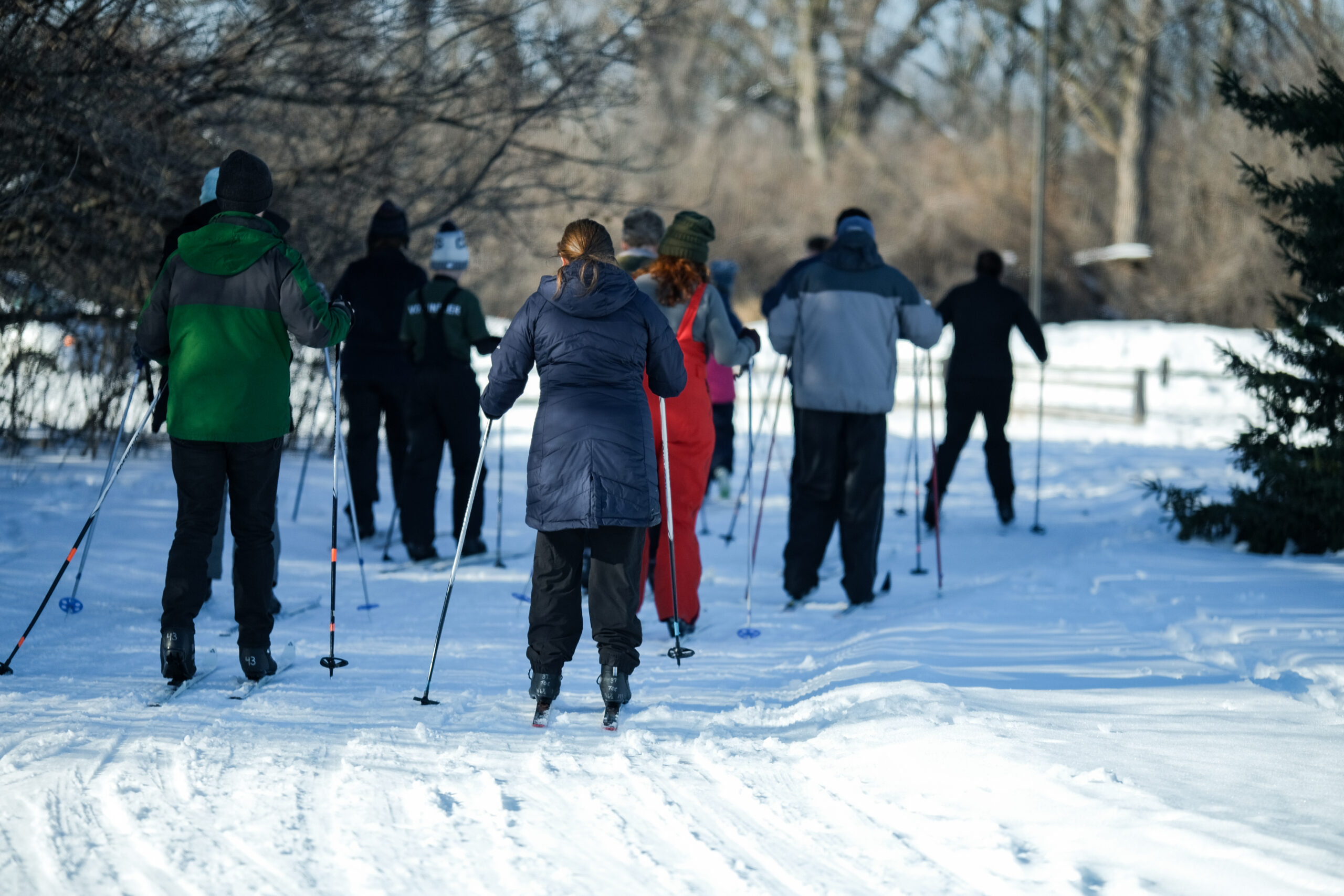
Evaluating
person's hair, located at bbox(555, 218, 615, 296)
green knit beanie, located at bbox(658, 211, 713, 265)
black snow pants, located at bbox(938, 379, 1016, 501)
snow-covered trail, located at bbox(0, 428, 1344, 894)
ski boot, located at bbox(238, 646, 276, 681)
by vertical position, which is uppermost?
green knit beanie, located at bbox(658, 211, 713, 265)

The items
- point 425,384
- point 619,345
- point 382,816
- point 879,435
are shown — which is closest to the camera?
point 382,816

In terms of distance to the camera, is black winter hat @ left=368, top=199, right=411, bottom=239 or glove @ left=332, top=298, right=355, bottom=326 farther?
black winter hat @ left=368, top=199, right=411, bottom=239

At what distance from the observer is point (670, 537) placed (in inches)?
207

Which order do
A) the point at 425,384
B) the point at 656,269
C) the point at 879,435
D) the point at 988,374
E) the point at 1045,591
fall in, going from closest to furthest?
the point at 656,269 < the point at 879,435 < the point at 1045,591 < the point at 425,384 < the point at 988,374

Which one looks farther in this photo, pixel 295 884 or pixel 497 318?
pixel 497 318

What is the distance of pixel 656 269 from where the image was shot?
591 cm

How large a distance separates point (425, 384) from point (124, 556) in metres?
1.88

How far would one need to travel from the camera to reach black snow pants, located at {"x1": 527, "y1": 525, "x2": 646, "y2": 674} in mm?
4539

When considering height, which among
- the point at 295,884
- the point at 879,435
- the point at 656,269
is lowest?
the point at 295,884

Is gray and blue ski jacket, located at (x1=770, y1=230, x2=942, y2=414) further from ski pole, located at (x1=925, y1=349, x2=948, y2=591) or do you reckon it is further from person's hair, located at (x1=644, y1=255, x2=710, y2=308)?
person's hair, located at (x1=644, y1=255, x2=710, y2=308)

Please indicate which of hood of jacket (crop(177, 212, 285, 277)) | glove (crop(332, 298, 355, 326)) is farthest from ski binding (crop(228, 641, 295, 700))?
hood of jacket (crop(177, 212, 285, 277))

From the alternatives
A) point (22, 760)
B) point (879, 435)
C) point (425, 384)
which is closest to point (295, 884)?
point (22, 760)

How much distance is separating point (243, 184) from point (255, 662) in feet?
5.76

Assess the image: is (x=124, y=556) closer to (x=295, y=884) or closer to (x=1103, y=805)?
(x=295, y=884)
